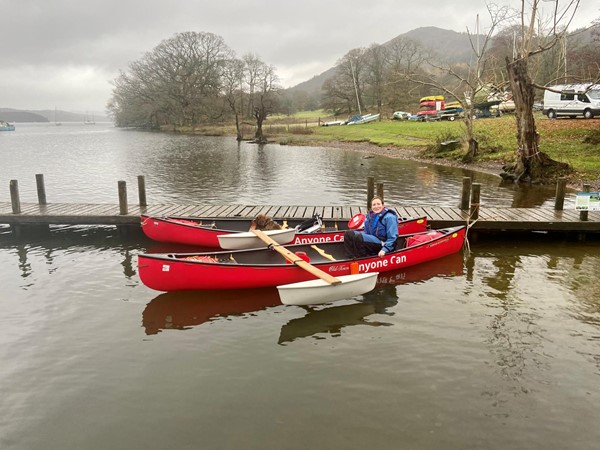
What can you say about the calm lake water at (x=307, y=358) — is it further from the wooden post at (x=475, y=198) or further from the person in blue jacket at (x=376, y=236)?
the wooden post at (x=475, y=198)

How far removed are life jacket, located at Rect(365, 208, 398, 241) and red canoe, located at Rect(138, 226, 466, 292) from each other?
55cm

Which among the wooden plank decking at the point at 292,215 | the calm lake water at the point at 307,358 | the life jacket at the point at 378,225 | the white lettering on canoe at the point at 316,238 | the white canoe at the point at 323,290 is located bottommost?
the calm lake water at the point at 307,358

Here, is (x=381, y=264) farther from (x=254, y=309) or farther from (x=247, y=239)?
(x=247, y=239)

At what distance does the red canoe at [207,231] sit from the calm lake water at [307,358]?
3.81 ft

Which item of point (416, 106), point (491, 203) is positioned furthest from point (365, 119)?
point (491, 203)

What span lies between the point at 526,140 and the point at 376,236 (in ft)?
48.0

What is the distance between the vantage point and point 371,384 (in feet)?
22.1

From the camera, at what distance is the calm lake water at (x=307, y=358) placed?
5.80 metres

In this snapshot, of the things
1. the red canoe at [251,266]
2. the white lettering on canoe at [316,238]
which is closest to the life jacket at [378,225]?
the red canoe at [251,266]

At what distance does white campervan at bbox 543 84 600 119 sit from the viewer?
3259 centimetres

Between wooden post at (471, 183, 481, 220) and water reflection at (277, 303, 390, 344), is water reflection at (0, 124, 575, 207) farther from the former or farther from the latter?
water reflection at (277, 303, 390, 344)

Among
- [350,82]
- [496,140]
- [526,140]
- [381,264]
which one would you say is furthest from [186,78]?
[381,264]

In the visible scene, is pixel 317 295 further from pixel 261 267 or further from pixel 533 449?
pixel 533 449

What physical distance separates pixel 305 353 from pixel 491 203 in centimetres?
1343
